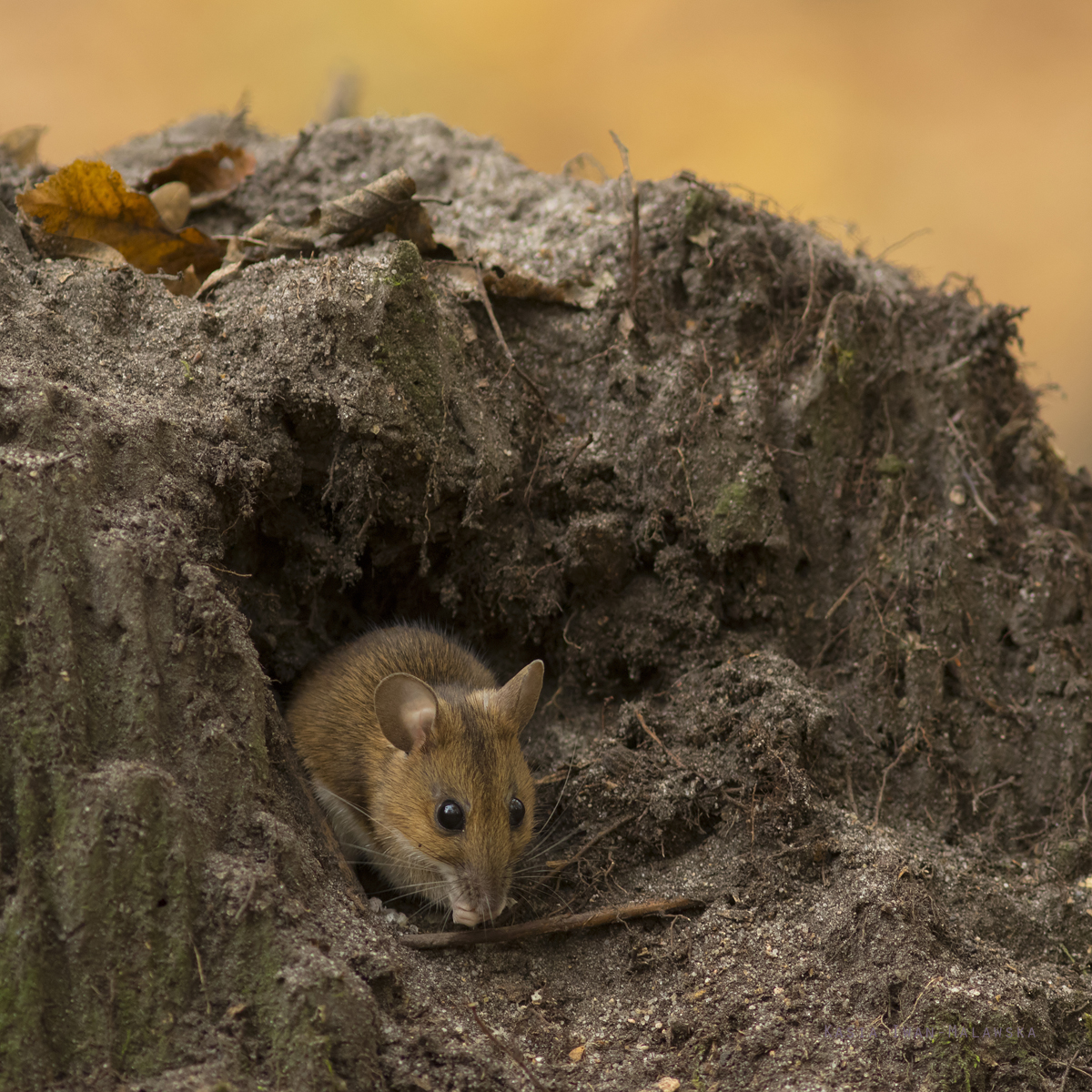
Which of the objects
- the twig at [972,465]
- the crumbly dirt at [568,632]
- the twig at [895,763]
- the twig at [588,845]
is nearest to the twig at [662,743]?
the crumbly dirt at [568,632]

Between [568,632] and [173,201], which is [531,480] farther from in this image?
[173,201]

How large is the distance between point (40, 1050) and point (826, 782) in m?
2.70

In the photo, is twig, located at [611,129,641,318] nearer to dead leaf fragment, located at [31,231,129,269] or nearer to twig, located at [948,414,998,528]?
twig, located at [948,414,998,528]

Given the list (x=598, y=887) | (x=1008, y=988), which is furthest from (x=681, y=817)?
(x=1008, y=988)

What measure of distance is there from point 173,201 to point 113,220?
2.37 ft

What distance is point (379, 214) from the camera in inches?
158

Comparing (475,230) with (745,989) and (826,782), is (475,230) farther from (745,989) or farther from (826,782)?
(745,989)

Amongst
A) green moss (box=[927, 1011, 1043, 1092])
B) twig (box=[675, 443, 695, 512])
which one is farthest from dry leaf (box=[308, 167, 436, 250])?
green moss (box=[927, 1011, 1043, 1092])

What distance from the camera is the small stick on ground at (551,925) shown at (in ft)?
10.7

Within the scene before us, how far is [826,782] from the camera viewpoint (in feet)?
11.7

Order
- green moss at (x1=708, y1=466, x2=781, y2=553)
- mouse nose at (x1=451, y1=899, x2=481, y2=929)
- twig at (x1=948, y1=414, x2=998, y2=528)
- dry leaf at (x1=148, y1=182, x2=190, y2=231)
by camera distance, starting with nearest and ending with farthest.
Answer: mouse nose at (x1=451, y1=899, x2=481, y2=929) < green moss at (x1=708, y1=466, x2=781, y2=553) < twig at (x1=948, y1=414, x2=998, y2=528) < dry leaf at (x1=148, y1=182, x2=190, y2=231)

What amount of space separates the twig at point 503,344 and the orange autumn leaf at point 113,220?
1221 millimetres

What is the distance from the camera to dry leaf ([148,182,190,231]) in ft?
15.2

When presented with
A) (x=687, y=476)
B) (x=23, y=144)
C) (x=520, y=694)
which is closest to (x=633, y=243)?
(x=687, y=476)
